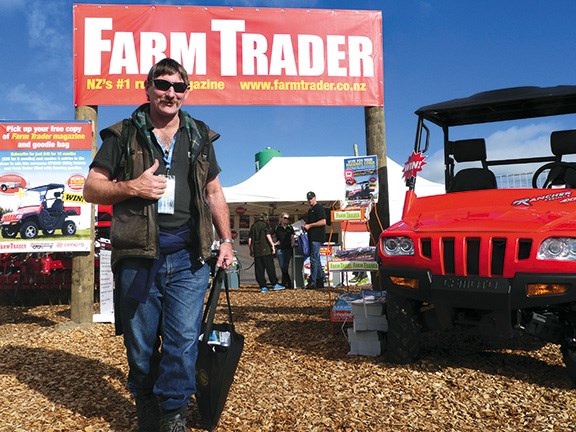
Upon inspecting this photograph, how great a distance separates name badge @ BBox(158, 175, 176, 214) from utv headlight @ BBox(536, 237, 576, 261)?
7.48ft

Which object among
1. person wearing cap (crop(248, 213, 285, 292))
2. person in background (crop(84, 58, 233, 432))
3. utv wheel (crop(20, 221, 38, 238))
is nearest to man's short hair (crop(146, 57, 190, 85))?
person in background (crop(84, 58, 233, 432))

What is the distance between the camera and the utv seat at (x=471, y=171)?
4.52 m

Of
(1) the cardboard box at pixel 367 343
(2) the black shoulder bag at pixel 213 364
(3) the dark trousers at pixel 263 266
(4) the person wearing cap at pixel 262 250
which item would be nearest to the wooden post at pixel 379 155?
(1) the cardboard box at pixel 367 343

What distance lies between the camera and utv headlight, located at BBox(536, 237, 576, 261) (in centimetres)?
309

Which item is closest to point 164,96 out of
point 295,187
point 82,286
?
point 82,286

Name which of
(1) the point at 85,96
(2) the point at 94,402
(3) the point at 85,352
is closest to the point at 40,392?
(2) the point at 94,402

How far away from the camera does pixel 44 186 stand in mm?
6012

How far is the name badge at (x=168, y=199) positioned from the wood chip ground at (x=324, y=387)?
4.29 ft

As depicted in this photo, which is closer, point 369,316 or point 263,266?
point 369,316

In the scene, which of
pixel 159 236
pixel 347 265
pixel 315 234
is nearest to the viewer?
pixel 159 236

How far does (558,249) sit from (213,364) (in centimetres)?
224

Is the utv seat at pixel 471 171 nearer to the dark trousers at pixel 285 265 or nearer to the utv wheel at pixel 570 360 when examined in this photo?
the utv wheel at pixel 570 360

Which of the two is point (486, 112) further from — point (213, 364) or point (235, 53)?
point (213, 364)

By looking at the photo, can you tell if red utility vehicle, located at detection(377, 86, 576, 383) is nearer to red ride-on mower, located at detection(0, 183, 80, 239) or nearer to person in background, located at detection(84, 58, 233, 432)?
person in background, located at detection(84, 58, 233, 432)
